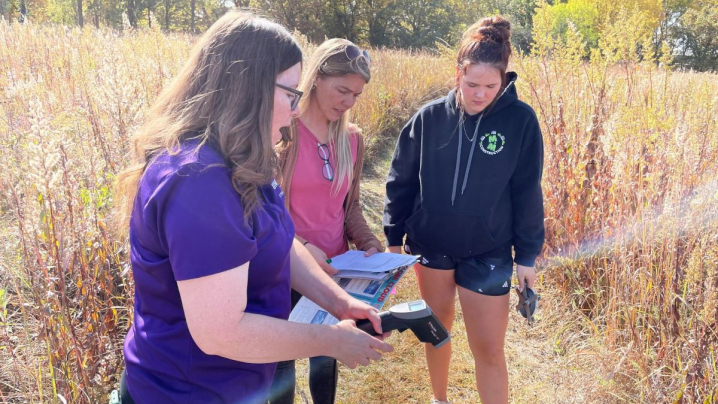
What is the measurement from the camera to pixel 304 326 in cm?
123

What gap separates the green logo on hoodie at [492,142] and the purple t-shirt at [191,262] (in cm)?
114

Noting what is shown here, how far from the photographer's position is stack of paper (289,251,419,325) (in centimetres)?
175

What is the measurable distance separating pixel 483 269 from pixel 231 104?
1.47 metres

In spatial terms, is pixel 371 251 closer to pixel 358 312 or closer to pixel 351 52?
pixel 358 312

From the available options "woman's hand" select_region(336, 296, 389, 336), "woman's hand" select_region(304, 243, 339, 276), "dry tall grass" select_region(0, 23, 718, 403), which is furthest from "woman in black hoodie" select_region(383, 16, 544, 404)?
"woman's hand" select_region(336, 296, 389, 336)

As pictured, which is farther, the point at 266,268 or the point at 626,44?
the point at 626,44

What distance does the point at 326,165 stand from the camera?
2270mm

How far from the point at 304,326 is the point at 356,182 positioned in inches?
51.3

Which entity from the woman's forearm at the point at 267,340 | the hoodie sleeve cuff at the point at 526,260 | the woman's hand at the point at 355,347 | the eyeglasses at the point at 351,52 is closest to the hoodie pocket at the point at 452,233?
the hoodie sleeve cuff at the point at 526,260

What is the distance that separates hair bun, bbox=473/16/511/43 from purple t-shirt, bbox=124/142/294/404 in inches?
49.6

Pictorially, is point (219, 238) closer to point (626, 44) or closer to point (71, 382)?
point (71, 382)

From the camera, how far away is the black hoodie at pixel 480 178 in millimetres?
2221

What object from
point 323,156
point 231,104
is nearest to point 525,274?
point 323,156

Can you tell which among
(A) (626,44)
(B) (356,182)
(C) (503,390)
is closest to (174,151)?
(B) (356,182)
